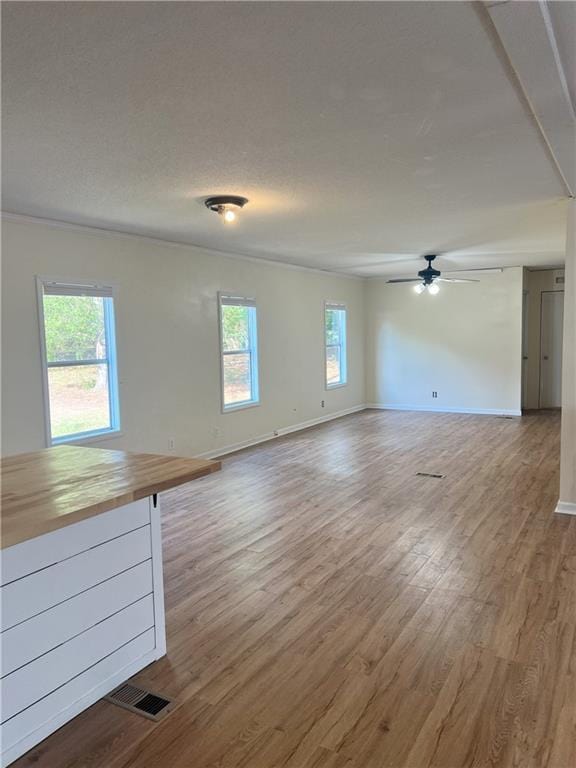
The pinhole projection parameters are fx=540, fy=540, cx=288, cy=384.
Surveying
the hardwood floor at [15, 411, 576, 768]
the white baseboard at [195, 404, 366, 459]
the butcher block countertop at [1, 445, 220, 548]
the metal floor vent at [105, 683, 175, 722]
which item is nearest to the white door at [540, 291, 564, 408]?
the white baseboard at [195, 404, 366, 459]

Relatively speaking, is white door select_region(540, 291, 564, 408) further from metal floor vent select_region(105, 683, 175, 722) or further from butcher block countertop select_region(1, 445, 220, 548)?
metal floor vent select_region(105, 683, 175, 722)

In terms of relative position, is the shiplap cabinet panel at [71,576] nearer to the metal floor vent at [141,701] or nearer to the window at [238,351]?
the metal floor vent at [141,701]

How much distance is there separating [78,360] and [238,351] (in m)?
2.46

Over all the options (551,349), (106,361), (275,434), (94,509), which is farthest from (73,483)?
(551,349)

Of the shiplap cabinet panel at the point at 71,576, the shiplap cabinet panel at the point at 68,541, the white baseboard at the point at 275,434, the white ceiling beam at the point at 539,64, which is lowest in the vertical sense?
the white baseboard at the point at 275,434

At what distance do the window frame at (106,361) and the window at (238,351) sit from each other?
1.67 metres

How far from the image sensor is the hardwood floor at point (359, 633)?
1.94m

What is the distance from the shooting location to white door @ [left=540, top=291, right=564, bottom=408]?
30.9ft

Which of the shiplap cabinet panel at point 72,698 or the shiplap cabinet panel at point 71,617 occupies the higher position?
the shiplap cabinet panel at point 71,617

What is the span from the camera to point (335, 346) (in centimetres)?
940

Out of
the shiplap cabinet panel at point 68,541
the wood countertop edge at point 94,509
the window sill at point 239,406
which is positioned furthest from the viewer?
the window sill at point 239,406

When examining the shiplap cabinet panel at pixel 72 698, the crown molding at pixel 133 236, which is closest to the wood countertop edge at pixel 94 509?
the shiplap cabinet panel at pixel 72 698

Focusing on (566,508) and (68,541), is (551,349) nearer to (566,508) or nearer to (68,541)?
(566,508)

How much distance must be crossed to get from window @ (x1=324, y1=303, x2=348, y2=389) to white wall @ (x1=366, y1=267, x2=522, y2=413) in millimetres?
940
